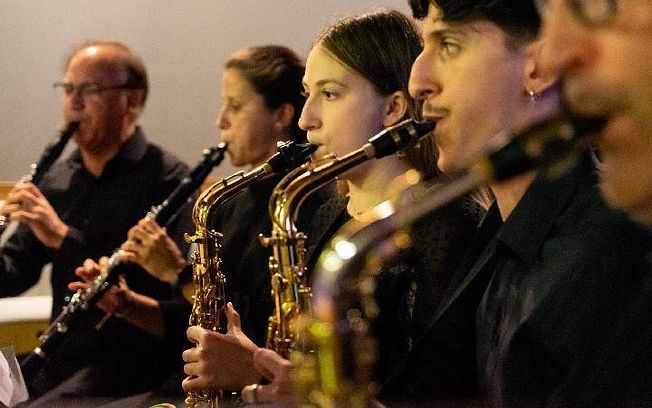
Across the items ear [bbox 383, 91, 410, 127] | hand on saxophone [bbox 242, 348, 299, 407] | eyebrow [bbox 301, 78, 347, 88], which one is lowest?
hand on saxophone [bbox 242, 348, 299, 407]

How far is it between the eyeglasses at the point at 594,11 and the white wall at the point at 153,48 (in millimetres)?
3169

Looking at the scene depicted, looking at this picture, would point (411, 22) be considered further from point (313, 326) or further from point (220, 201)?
point (313, 326)

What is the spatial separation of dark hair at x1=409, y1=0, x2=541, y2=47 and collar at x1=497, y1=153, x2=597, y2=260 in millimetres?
216

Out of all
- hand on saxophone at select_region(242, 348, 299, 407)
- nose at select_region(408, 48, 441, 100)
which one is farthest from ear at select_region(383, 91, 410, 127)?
hand on saxophone at select_region(242, 348, 299, 407)

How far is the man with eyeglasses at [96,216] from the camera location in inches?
105

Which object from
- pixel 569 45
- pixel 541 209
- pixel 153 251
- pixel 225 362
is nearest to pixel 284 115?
pixel 153 251

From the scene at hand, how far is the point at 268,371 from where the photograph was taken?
1.37 meters

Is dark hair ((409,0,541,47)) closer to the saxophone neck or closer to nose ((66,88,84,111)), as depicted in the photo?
the saxophone neck

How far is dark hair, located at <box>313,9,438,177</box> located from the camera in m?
1.93

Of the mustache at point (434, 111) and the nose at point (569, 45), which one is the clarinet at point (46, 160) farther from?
the nose at point (569, 45)

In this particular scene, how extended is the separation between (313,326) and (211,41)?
2960mm

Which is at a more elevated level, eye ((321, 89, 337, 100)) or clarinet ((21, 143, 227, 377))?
eye ((321, 89, 337, 100))

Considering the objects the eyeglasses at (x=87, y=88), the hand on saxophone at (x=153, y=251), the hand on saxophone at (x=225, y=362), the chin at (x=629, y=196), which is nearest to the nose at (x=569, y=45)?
the chin at (x=629, y=196)

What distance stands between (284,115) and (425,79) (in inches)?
49.1
